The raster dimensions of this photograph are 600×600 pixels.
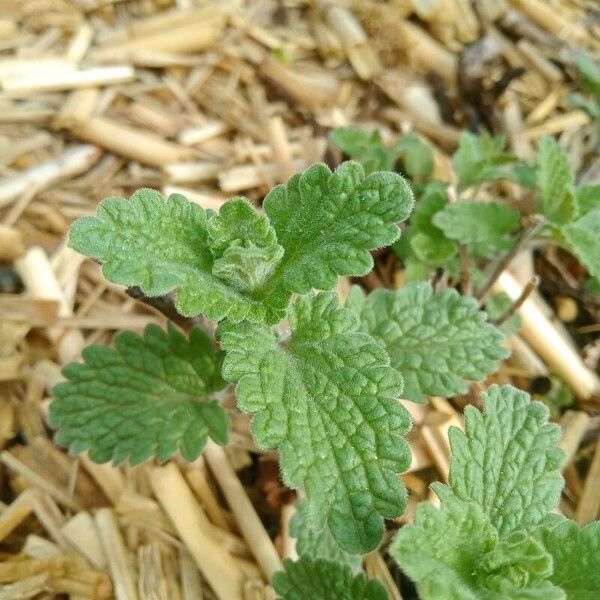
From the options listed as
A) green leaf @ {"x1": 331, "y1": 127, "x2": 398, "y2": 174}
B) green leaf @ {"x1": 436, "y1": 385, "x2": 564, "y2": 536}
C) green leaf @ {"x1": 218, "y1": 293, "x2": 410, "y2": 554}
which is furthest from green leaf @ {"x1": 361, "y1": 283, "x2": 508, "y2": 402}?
green leaf @ {"x1": 331, "y1": 127, "x2": 398, "y2": 174}

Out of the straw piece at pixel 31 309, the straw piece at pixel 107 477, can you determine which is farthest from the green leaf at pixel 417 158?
the straw piece at pixel 107 477

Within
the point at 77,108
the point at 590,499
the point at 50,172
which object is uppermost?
the point at 590,499

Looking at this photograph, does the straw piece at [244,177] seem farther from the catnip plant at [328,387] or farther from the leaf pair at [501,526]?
the leaf pair at [501,526]

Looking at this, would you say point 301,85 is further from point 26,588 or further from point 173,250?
point 26,588

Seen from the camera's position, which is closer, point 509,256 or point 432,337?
point 432,337

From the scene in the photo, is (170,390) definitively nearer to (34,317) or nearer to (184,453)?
(184,453)

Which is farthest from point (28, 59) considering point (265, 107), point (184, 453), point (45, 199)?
point (184, 453)

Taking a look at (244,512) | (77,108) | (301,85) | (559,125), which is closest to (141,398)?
(244,512)
